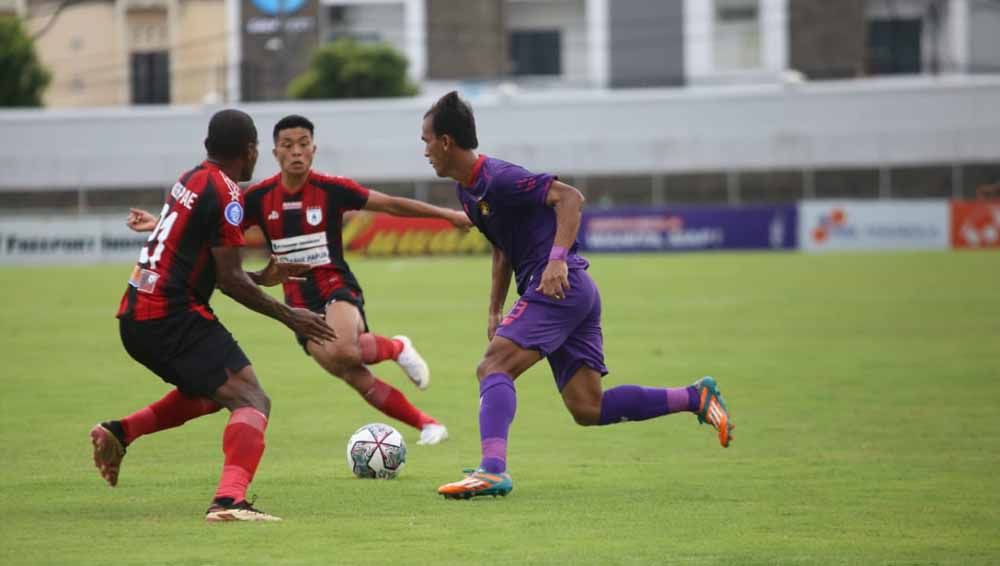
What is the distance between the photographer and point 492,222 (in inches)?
331

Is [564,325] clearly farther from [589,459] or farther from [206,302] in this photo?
[589,459]

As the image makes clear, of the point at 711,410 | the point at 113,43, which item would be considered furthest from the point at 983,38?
the point at 711,410

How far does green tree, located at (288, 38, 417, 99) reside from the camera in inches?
2206

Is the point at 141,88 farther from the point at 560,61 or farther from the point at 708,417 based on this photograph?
the point at 708,417

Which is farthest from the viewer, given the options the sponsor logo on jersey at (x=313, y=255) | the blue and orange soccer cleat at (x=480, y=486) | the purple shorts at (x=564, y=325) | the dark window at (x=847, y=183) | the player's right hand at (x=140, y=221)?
the dark window at (x=847, y=183)

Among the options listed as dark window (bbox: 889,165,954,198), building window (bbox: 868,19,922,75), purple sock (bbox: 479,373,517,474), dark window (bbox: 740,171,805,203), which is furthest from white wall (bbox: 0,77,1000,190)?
purple sock (bbox: 479,373,517,474)

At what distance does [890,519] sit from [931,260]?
2907cm

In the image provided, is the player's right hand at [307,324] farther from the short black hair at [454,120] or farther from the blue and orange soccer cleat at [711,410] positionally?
the blue and orange soccer cleat at [711,410]

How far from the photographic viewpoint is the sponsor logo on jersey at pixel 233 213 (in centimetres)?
759

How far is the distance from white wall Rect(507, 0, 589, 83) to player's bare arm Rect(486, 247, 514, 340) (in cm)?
5929

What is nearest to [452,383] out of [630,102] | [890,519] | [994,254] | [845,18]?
[890,519]

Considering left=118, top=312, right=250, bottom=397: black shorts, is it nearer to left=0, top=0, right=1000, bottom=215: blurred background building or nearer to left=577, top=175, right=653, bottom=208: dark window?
left=0, top=0, right=1000, bottom=215: blurred background building

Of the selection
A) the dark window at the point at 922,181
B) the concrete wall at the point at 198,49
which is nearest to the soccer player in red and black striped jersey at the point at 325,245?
the dark window at the point at 922,181

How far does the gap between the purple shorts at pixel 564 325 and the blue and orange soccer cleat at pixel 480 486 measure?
0.73 metres
